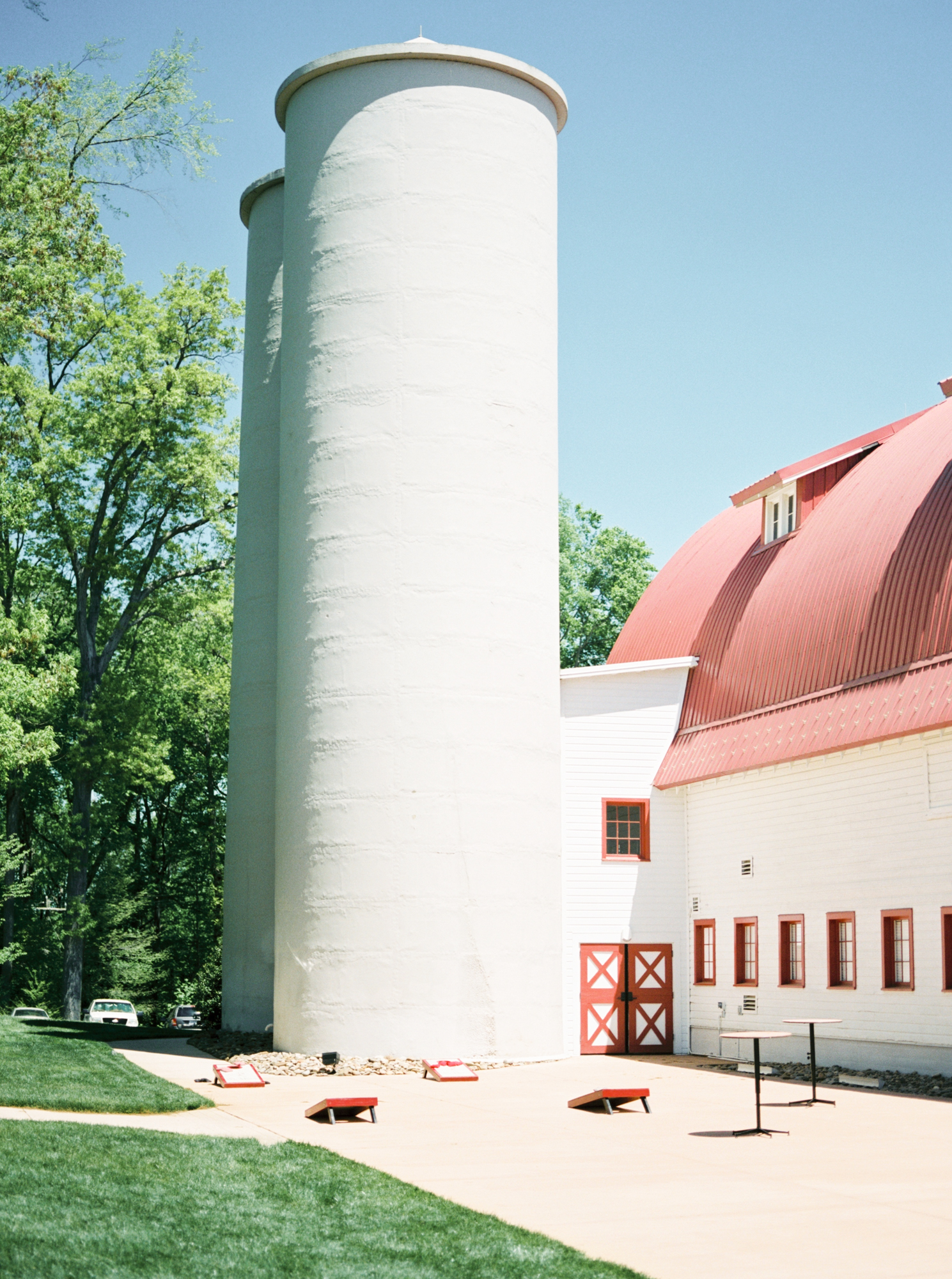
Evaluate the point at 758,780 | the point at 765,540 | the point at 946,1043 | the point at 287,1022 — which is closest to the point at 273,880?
the point at 287,1022

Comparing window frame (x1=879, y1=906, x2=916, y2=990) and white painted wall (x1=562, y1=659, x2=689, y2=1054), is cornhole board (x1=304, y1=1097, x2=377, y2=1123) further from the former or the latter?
white painted wall (x1=562, y1=659, x2=689, y2=1054)

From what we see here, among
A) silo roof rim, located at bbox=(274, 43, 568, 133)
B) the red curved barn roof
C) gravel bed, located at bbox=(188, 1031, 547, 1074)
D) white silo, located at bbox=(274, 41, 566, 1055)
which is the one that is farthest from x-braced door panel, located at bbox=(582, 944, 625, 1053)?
silo roof rim, located at bbox=(274, 43, 568, 133)

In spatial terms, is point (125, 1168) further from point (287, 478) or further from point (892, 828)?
point (287, 478)

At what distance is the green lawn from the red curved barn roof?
12856 millimetres

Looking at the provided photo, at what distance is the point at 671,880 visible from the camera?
29.6m

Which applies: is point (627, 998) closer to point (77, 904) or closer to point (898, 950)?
point (898, 950)

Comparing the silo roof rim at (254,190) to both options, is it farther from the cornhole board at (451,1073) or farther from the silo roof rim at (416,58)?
the cornhole board at (451,1073)

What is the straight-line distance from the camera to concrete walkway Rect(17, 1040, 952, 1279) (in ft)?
31.6

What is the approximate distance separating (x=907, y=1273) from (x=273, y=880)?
76.5 ft

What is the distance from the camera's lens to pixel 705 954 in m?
29.0

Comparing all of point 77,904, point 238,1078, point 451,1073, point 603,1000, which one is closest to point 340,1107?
point 238,1078

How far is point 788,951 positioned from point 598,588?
35.3 metres

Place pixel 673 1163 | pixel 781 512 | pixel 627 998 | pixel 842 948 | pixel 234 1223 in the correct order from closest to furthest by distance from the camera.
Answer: pixel 234 1223 → pixel 673 1163 → pixel 842 948 → pixel 627 998 → pixel 781 512

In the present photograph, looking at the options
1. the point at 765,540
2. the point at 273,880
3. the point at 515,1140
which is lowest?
the point at 515,1140
